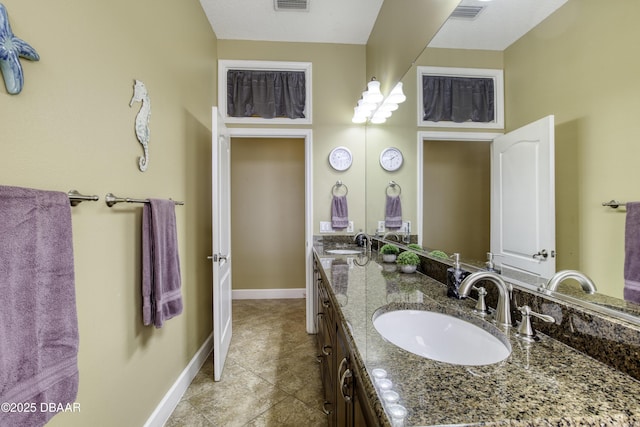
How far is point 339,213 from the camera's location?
9.33 feet

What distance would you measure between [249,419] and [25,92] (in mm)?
1889

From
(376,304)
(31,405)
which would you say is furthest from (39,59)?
(376,304)

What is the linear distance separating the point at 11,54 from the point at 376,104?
90.2 inches

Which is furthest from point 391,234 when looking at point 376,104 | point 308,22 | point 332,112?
point 308,22

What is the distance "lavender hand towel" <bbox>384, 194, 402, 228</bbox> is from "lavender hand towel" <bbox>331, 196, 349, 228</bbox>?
581 mm

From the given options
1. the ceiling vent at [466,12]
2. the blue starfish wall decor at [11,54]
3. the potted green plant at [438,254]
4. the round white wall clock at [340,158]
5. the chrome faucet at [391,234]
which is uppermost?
the ceiling vent at [466,12]

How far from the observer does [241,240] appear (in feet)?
13.5

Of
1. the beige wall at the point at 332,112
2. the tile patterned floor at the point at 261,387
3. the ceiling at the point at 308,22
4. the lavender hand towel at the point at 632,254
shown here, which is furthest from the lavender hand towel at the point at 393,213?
the lavender hand towel at the point at 632,254

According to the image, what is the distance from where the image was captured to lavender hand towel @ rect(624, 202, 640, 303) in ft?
2.08

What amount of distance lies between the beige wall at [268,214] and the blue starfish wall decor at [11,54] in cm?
329

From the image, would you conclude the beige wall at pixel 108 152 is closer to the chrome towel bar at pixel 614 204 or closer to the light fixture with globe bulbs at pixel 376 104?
the light fixture with globe bulbs at pixel 376 104

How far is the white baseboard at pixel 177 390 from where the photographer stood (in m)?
1.59

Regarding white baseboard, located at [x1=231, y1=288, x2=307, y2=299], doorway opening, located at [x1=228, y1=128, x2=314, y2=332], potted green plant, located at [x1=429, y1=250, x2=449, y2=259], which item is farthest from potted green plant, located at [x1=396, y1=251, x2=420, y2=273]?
white baseboard, located at [x1=231, y1=288, x2=307, y2=299]

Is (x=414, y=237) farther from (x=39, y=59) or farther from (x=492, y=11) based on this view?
(x=39, y=59)
